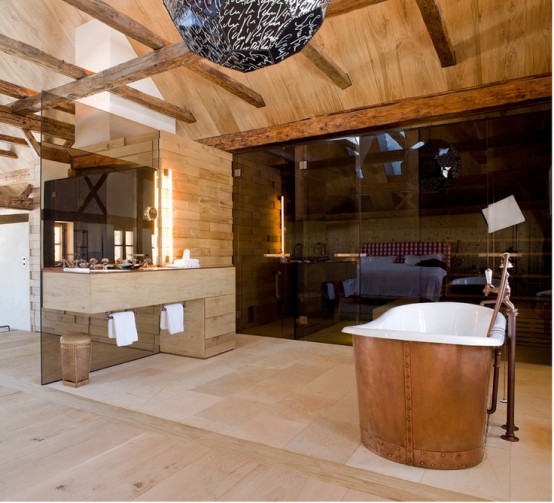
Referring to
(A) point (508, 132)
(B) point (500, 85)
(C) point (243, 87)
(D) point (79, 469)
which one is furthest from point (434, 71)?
(D) point (79, 469)

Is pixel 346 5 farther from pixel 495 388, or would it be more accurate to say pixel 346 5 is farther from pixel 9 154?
pixel 9 154

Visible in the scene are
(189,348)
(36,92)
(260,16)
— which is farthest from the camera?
(36,92)

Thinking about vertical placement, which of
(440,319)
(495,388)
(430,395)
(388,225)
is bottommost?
(495,388)

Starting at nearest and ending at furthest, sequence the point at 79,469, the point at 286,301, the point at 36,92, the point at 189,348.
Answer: the point at 79,469, the point at 189,348, the point at 36,92, the point at 286,301

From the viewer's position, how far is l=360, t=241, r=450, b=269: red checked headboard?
4.38m

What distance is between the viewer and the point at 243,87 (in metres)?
4.47

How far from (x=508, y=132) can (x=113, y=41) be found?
14.3 ft

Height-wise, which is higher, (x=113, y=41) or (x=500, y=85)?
(x=113, y=41)

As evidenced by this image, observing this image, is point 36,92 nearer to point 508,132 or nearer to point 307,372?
point 307,372

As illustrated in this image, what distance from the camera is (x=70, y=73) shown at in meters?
3.97

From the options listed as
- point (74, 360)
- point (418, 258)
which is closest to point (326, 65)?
point (418, 258)

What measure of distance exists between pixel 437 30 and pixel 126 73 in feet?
8.57

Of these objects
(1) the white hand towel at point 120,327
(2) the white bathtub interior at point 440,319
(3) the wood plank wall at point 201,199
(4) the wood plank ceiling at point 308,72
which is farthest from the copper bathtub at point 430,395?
(3) the wood plank wall at point 201,199

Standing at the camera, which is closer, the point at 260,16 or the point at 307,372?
the point at 260,16
